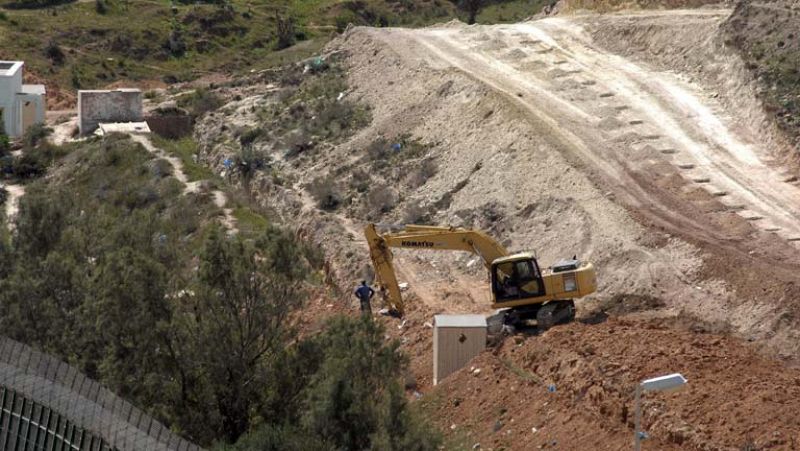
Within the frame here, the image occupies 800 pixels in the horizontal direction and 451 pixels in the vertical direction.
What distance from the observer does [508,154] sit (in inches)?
1489

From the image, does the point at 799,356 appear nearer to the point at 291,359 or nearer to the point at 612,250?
the point at 612,250

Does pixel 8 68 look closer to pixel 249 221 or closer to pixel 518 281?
pixel 249 221

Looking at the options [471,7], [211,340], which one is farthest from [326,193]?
[471,7]

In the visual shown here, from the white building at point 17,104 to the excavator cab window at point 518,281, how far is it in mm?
32032

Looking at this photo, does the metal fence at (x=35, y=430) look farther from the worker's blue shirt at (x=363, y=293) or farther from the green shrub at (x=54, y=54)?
the green shrub at (x=54, y=54)

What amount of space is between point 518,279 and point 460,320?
1313 mm

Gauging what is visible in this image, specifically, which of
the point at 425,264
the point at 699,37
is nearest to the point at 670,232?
the point at 425,264

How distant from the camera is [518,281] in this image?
28.1 metres

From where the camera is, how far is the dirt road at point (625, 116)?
110ft

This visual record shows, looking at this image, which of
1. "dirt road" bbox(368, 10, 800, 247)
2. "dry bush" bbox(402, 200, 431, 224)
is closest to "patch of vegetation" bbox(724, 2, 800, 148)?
"dirt road" bbox(368, 10, 800, 247)

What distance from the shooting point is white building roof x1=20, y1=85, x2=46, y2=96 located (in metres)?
59.0

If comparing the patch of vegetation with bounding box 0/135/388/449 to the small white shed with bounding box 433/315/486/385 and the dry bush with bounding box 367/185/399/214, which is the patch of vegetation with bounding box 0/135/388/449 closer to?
the small white shed with bounding box 433/315/486/385

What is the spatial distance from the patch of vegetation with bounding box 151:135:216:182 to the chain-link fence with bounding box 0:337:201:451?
74.4ft

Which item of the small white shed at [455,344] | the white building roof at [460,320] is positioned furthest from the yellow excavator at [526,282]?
the small white shed at [455,344]
